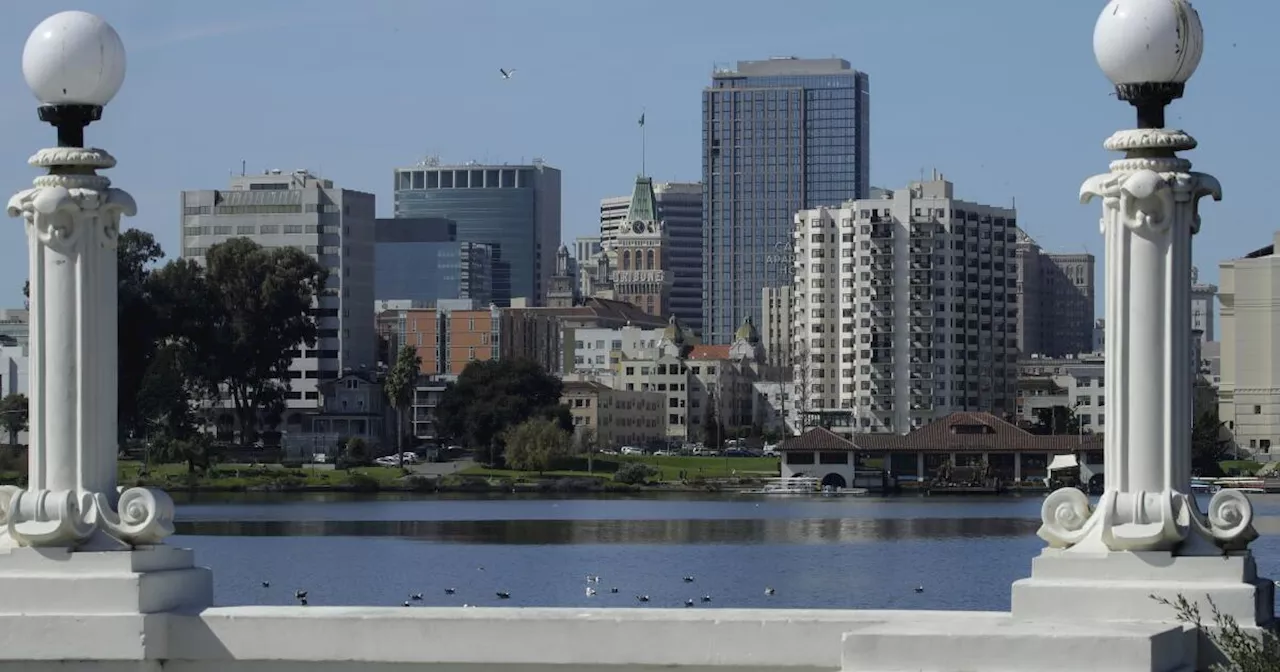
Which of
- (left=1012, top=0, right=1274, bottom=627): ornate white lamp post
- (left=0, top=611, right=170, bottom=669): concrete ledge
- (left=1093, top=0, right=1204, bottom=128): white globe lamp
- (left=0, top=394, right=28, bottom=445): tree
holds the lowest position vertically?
(left=0, top=394, right=28, bottom=445): tree

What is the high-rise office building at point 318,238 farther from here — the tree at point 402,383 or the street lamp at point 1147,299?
the street lamp at point 1147,299

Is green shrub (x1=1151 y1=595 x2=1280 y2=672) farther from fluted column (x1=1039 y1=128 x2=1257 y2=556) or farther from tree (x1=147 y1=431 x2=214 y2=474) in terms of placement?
tree (x1=147 y1=431 x2=214 y2=474)

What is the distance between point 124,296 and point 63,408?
111990 millimetres

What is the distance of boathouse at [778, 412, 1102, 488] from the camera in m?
154

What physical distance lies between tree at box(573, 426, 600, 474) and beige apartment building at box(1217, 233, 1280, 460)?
47211 mm

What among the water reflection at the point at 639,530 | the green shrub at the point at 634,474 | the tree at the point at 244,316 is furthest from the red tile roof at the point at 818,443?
the water reflection at the point at 639,530

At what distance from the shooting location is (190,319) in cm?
13725

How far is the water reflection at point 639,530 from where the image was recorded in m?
87.1

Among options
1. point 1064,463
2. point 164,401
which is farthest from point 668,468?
point 164,401

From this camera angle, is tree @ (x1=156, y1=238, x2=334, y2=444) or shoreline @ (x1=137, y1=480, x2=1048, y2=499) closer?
shoreline @ (x1=137, y1=480, x2=1048, y2=499)

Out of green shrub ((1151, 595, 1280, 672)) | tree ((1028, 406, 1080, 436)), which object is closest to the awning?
tree ((1028, 406, 1080, 436))

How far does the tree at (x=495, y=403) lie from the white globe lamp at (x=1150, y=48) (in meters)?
137

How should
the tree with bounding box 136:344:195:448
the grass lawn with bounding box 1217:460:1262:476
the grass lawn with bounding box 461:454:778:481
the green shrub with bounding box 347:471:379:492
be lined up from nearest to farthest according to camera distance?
the tree with bounding box 136:344:195:448 → the green shrub with bounding box 347:471:379:492 → the grass lawn with bounding box 461:454:778:481 → the grass lawn with bounding box 1217:460:1262:476

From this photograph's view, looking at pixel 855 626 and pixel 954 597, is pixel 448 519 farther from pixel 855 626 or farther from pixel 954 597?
pixel 855 626
